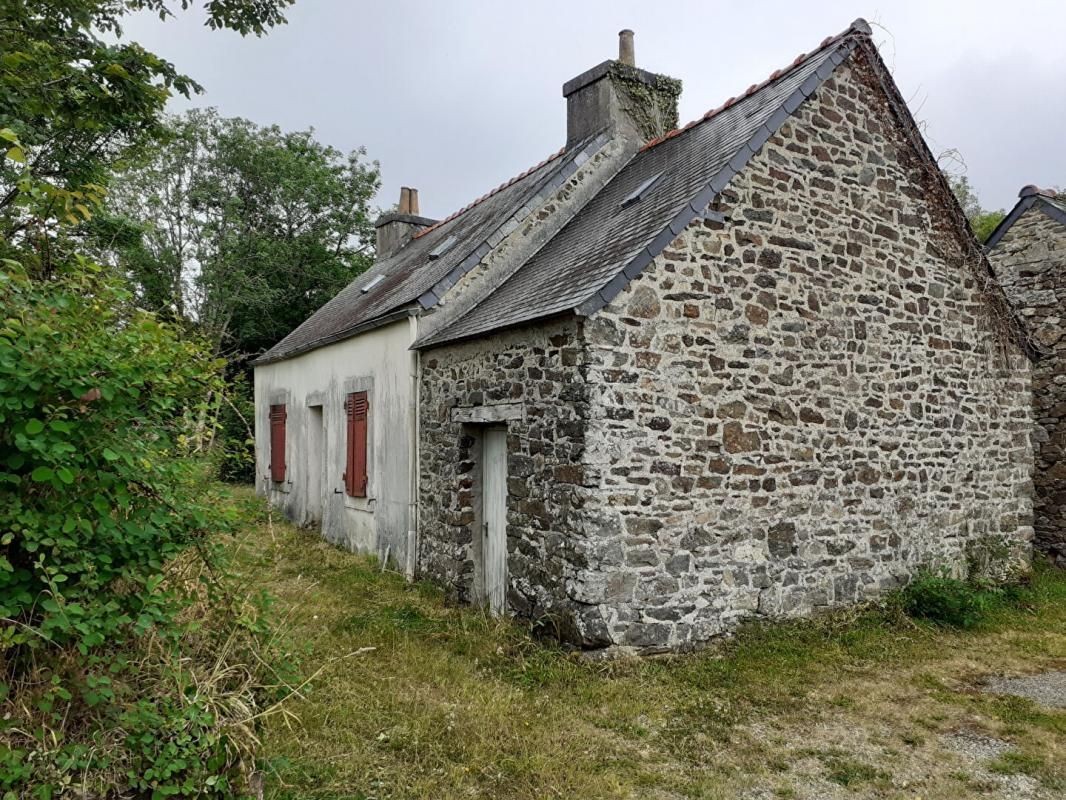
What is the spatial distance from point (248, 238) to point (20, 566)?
21.2m

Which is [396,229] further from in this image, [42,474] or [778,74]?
[42,474]

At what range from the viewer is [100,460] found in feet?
10.2

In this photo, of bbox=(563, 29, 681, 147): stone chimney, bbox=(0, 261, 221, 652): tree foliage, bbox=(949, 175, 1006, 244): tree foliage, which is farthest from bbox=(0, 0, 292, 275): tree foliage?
bbox=(949, 175, 1006, 244): tree foliage

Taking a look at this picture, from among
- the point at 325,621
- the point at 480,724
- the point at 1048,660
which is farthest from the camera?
the point at 325,621

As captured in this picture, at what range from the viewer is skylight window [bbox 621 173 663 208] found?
804 centimetres

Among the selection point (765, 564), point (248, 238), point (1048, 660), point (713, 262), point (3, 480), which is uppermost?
point (248, 238)

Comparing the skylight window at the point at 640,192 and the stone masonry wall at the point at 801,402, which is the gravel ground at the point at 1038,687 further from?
the skylight window at the point at 640,192

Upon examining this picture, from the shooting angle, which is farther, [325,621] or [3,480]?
[325,621]

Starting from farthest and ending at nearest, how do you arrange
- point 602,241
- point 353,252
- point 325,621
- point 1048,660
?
point 353,252 < point 602,241 < point 325,621 < point 1048,660

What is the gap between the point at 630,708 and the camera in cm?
523

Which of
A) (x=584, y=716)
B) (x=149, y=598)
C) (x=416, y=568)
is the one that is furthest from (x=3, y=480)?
(x=416, y=568)

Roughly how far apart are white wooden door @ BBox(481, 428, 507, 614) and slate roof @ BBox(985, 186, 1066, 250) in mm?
7980

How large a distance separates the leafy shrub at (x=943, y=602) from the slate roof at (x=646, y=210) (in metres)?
4.48

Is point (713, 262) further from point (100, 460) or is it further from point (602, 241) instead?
point (100, 460)
